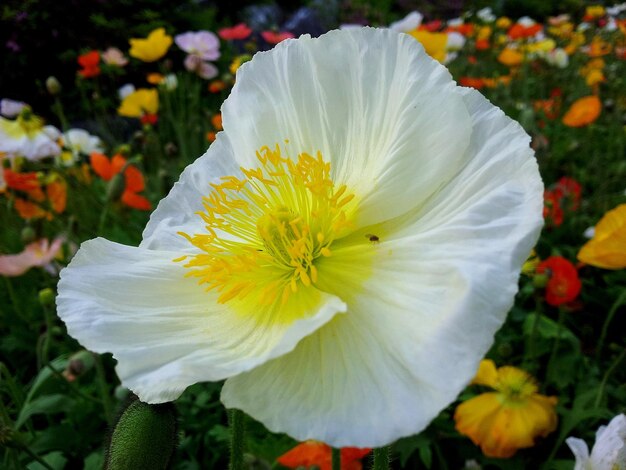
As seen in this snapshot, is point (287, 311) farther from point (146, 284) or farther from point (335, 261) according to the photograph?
point (146, 284)

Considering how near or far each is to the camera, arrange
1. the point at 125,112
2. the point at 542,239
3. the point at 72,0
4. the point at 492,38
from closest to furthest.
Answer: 1. the point at 542,239
2. the point at 125,112
3. the point at 492,38
4. the point at 72,0

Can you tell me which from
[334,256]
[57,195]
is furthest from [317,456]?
[57,195]

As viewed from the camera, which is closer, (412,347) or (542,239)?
(412,347)

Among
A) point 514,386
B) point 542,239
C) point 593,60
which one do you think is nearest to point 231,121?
point 514,386

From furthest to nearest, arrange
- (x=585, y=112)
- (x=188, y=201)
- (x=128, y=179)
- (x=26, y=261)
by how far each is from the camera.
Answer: (x=585, y=112), (x=128, y=179), (x=26, y=261), (x=188, y=201)

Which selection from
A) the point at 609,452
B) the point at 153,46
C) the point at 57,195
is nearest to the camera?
the point at 609,452

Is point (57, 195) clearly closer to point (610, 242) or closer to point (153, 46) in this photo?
point (153, 46)

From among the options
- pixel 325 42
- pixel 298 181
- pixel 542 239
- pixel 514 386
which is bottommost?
pixel 542 239
